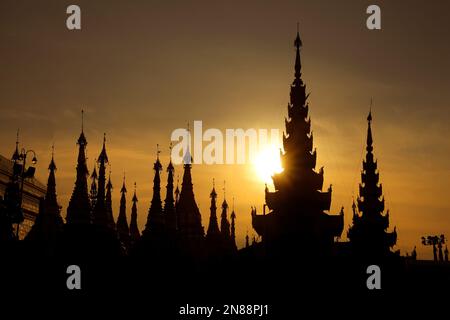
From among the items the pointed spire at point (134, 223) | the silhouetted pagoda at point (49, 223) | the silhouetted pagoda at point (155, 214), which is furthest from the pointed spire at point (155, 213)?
the pointed spire at point (134, 223)

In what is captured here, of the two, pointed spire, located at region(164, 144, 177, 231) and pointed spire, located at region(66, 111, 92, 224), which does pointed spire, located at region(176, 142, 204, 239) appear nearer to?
pointed spire, located at region(164, 144, 177, 231)

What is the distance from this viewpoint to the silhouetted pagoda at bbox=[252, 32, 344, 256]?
58.3 metres

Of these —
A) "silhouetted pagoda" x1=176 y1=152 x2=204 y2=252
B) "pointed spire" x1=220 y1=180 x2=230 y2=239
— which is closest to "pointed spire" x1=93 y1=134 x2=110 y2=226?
"silhouetted pagoda" x1=176 y1=152 x2=204 y2=252

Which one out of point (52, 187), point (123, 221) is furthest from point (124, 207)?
point (52, 187)

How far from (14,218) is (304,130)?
982 inches

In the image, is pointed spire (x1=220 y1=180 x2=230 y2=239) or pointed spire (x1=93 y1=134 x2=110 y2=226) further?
pointed spire (x1=220 y1=180 x2=230 y2=239)

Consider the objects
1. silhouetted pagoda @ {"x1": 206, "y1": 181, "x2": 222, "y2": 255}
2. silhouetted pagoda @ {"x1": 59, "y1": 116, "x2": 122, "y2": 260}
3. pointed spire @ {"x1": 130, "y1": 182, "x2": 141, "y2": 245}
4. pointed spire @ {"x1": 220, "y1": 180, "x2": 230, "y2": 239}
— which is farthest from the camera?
pointed spire @ {"x1": 220, "y1": 180, "x2": 230, "y2": 239}

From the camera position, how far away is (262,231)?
6072 cm

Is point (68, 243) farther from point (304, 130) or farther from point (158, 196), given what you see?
point (304, 130)

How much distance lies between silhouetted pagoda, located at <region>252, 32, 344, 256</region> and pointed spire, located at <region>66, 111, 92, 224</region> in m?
13.1

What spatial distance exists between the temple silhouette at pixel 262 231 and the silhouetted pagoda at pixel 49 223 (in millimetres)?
83

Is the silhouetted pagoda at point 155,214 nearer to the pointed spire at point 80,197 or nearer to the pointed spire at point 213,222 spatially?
the pointed spire at point 80,197

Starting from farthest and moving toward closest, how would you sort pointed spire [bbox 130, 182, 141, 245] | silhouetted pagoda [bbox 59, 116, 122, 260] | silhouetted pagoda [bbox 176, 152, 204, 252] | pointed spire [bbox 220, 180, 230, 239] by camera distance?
1. pointed spire [bbox 220, 180, 230, 239]
2. pointed spire [bbox 130, 182, 141, 245]
3. silhouetted pagoda [bbox 176, 152, 204, 252]
4. silhouetted pagoda [bbox 59, 116, 122, 260]
